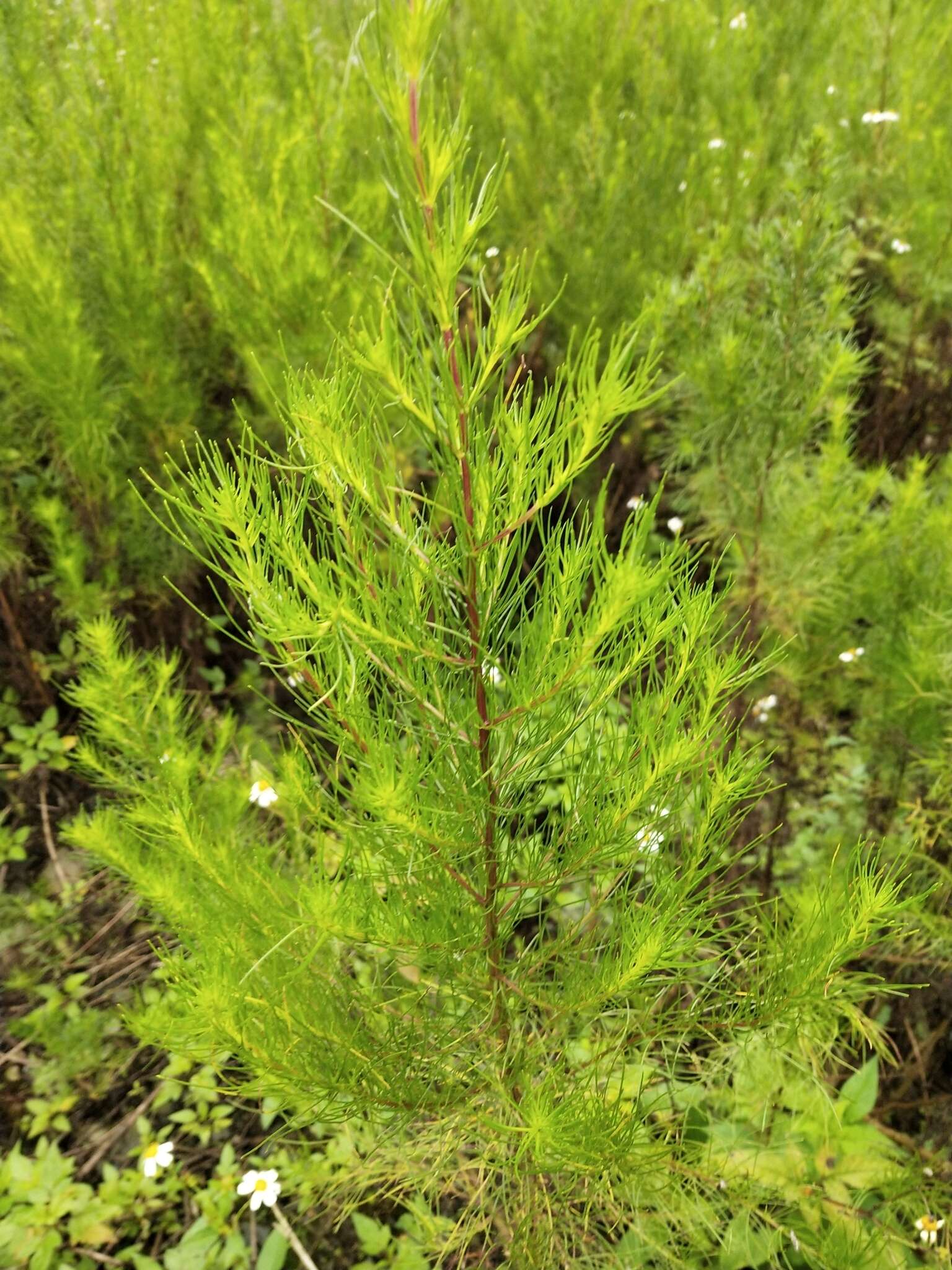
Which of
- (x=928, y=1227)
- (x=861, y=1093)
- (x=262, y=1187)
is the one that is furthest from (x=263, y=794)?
(x=928, y=1227)

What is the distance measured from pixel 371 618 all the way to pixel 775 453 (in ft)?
5.57

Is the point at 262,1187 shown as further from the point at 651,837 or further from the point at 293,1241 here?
the point at 651,837

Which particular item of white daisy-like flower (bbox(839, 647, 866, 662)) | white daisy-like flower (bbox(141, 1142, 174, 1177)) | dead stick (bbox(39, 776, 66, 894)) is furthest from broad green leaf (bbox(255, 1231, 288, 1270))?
white daisy-like flower (bbox(839, 647, 866, 662))

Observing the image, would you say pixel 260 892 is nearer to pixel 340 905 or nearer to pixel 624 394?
pixel 340 905

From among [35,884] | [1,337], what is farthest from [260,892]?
[1,337]

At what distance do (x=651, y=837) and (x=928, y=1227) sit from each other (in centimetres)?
99

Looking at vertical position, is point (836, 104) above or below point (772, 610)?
above

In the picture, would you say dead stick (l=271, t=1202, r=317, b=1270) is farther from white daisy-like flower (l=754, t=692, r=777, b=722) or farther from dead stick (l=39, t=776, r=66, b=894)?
white daisy-like flower (l=754, t=692, r=777, b=722)

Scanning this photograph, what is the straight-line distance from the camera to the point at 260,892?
1.16 meters

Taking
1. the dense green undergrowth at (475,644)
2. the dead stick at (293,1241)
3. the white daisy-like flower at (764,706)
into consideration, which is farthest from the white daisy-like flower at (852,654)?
the dead stick at (293,1241)

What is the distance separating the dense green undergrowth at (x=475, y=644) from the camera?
0.85 m

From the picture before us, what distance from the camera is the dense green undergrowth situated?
2.77ft

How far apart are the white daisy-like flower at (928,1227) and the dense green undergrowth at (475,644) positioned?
0.02m

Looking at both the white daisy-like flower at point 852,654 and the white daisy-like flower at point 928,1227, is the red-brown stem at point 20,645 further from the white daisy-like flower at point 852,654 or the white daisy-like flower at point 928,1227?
the white daisy-like flower at point 928,1227
